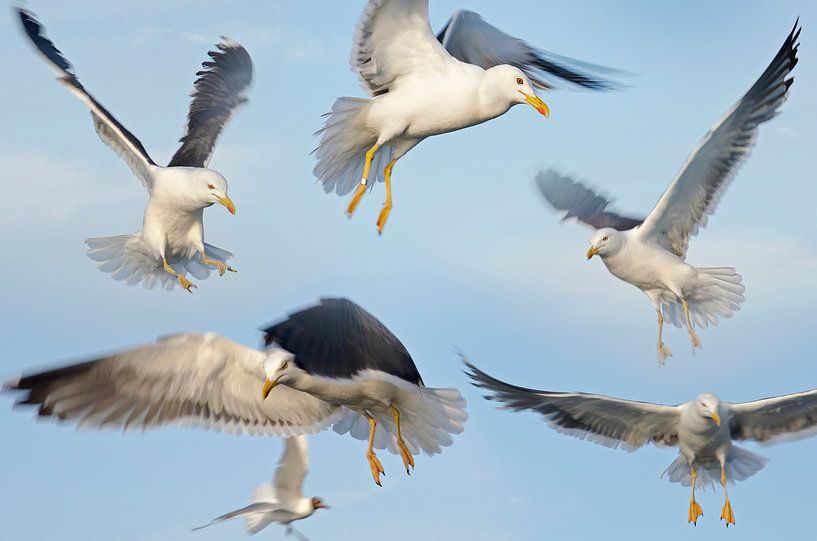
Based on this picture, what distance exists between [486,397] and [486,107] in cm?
209

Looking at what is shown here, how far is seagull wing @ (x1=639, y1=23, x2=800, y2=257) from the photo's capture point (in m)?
9.98

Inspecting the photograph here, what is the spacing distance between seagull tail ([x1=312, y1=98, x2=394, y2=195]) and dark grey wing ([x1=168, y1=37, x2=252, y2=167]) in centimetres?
202

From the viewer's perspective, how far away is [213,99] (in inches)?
476

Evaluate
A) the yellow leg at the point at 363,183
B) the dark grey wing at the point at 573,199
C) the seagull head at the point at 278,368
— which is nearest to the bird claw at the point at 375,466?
the seagull head at the point at 278,368

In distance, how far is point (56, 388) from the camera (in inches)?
277

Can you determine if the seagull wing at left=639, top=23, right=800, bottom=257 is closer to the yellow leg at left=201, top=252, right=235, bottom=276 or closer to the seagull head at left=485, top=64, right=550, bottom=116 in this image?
the seagull head at left=485, top=64, right=550, bottom=116

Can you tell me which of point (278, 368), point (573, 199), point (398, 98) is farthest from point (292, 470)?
point (573, 199)

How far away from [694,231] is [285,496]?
3763 mm

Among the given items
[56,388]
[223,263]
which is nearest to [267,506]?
[223,263]

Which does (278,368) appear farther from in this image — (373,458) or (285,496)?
(285,496)

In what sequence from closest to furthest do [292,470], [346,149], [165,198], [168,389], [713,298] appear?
1. [168,389]
2. [346,149]
3. [165,198]
4. [292,470]
5. [713,298]

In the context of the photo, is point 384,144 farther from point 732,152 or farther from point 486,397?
point 732,152

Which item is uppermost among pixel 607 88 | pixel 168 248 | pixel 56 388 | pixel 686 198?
pixel 607 88

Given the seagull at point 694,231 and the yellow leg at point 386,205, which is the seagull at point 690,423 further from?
the yellow leg at point 386,205
